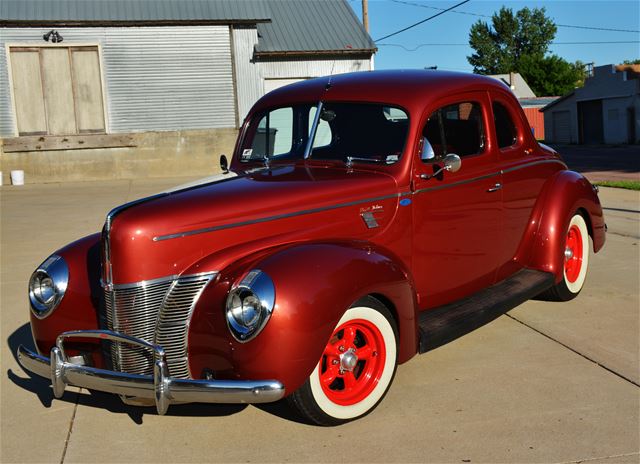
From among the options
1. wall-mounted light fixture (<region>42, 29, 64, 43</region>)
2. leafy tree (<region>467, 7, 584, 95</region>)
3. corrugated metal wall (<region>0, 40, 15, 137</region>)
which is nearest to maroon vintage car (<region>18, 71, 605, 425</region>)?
wall-mounted light fixture (<region>42, 29, 64, 43</region>)

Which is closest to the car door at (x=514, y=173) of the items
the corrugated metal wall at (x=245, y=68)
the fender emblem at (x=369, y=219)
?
the fender emblem at (x=369, y=219)

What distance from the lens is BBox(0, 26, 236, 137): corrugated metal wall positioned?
20156 millimetres

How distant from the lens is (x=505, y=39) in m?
90.7

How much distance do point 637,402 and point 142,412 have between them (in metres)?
2.78

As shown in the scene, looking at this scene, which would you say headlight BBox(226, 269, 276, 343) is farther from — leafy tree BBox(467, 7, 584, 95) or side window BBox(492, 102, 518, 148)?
leafy tree BBox(467, 7, 584, 95)

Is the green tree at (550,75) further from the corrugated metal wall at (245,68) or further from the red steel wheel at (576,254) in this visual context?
the red steel wheel at (576,254)

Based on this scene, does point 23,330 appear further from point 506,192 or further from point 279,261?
point 506,192

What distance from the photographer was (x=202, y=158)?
69.6ft

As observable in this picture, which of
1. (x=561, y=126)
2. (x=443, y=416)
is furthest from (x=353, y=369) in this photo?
(x=561, y=126)

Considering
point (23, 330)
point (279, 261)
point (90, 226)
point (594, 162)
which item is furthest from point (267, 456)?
point (594, 162)

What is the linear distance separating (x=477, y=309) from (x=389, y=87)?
5.11 feet

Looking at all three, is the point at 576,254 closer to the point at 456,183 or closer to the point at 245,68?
the point at 456,183

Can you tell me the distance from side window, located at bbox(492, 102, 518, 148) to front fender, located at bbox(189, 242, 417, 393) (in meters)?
2.06

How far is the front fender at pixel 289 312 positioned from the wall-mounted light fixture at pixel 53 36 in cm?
1804
